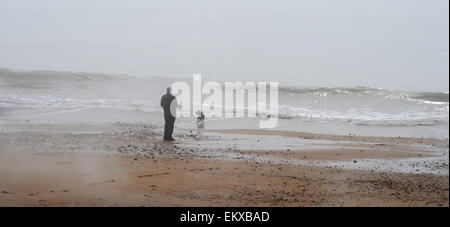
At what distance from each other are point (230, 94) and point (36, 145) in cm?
2601

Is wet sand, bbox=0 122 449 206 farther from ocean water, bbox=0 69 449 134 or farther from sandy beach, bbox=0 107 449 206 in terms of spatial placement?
ocean water, bbox=0 69 449 134

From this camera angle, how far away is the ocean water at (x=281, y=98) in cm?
2023

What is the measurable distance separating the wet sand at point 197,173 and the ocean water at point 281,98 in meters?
5.21

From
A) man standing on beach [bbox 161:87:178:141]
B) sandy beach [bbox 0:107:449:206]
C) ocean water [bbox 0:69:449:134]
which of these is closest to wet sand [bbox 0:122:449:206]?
sandy beach [bbox 0:107:449:206]

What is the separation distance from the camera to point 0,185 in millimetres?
7129

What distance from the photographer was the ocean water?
2023 cm

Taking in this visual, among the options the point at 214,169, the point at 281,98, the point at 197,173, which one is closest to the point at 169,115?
the point at 214,169

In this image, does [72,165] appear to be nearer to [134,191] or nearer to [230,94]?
[134,191]

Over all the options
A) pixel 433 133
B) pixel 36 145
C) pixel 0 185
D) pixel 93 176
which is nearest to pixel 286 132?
pixel 433 133

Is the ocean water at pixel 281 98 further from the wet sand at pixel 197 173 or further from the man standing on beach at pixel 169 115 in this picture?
the man standing on beach at pixel 169 115

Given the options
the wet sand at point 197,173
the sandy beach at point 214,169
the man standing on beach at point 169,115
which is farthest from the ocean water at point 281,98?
the man standing on beach at point 169,115

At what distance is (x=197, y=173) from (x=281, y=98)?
26191mm
